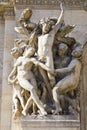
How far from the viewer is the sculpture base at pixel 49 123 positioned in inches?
407


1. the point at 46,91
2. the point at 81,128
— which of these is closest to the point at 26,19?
the point at 46,91

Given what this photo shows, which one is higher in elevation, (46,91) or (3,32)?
(3,32)

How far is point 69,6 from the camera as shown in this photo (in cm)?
1268

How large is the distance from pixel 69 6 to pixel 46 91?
320 centimetres

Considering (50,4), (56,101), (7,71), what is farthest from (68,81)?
(50,4)

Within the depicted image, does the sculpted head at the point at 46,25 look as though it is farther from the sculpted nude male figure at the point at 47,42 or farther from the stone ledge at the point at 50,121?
the stone ledge at the point at 50,121

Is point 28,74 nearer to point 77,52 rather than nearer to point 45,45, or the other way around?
point 45,45

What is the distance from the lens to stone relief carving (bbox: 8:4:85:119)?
1062 centimetres

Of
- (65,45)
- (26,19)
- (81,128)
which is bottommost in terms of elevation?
(81,128)

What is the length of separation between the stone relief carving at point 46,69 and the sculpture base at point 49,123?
0.48ft

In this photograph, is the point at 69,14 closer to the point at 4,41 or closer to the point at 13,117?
the point at 4,41

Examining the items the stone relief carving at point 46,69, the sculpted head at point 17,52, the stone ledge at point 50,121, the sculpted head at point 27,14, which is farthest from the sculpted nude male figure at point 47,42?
the stone ledge at point 50,121

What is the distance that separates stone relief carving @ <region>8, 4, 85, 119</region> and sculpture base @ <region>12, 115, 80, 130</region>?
0.14 m

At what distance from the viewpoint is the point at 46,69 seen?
35.4ft
